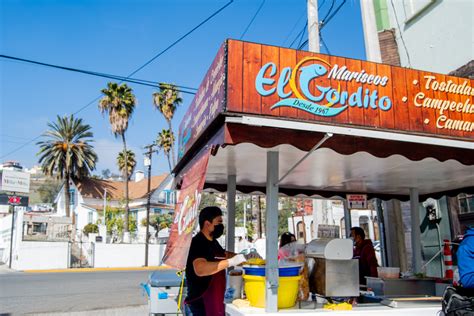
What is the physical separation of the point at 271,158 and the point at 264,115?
77cm

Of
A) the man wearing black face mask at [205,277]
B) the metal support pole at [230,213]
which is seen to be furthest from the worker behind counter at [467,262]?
the metal support pole at [230,213]

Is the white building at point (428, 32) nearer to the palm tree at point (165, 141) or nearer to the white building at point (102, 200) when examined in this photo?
the palm tree at point (165, 141)

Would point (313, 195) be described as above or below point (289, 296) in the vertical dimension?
above

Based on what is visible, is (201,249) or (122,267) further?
(122,267)

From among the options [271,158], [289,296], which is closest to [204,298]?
[289,296]

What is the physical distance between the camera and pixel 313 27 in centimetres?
906

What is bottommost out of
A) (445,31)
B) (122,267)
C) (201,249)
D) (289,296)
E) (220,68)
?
(122,267)

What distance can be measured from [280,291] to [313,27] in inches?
261

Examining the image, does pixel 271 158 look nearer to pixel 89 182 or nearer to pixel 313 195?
pixel 313 195

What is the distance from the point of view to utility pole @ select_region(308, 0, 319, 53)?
895 cm

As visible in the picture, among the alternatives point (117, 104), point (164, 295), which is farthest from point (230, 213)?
point (117, 104)

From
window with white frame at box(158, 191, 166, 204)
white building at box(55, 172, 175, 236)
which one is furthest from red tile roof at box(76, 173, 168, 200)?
window with white frame at box(158, 191, 166, 204)

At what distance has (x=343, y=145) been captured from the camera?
425cm

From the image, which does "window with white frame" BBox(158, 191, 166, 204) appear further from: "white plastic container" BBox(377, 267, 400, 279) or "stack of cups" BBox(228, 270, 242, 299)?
"stack of cups" BBox(228, 270, 242, 299)
